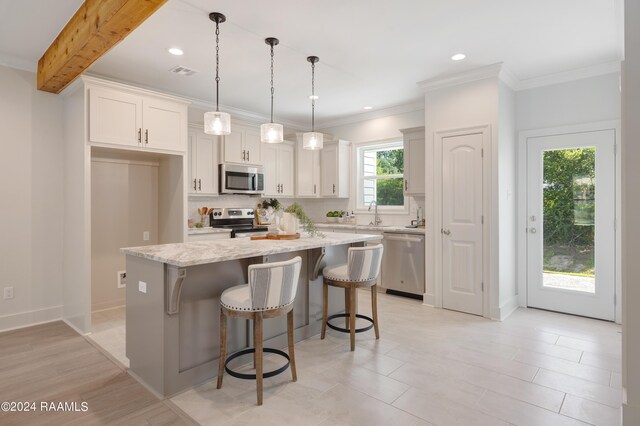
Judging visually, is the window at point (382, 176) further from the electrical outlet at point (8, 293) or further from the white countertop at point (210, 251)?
the electrical outlet at point (8, 293)

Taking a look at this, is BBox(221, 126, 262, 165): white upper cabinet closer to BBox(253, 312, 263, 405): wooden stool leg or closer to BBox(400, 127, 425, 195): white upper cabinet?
BBox(400, 127, 425, 195): white upper cabinet

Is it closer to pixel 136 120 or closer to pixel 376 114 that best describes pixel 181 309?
pixel 136 120

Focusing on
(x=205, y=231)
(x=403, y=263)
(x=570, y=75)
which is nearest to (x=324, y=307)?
(x=403, y=263)

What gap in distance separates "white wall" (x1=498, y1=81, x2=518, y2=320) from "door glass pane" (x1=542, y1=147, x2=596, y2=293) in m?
0.36

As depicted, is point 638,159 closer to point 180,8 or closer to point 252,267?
point 252,267

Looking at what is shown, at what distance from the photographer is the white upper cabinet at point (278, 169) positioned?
19.2 feet

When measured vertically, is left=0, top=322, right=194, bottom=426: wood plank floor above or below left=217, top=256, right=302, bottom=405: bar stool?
below

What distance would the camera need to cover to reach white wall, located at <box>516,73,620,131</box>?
382cm

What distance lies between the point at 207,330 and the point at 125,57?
9.39 feet

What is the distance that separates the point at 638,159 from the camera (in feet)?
5.13

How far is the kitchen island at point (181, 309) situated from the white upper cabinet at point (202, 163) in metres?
2.35

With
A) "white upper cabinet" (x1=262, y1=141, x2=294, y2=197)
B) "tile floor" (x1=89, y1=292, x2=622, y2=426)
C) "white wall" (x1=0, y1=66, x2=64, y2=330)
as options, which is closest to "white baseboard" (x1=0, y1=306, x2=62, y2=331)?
"white wall" (x1=0, y1=66, x2=64, y2=330)

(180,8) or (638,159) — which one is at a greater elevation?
(180,8)

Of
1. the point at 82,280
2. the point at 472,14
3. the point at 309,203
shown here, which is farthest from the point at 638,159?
the point at 309,203
